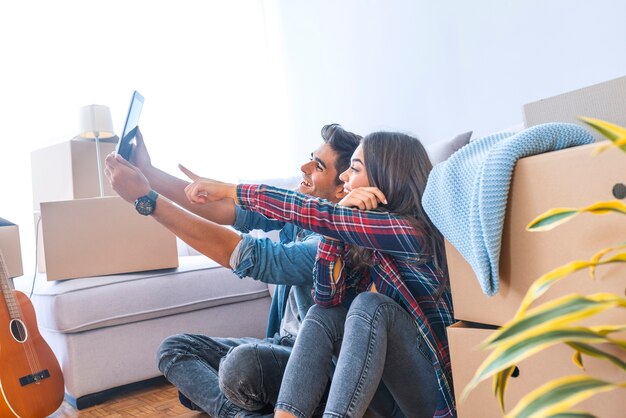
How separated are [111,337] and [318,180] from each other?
0.82 meters

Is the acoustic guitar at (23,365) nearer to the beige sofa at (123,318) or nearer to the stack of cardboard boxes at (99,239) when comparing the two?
the beige sofa at (123,318)

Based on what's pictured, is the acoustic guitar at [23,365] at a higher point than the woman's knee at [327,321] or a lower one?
lower

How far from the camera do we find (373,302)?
102cm

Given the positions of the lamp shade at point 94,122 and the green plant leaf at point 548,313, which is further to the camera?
the lamp shade at point 94,122

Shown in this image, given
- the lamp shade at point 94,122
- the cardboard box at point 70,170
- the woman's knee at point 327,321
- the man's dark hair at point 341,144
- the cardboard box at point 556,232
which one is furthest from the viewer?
the lamp shade at point 94,122

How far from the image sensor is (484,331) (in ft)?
2.60

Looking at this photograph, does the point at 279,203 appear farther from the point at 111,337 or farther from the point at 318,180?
the point at 111,337

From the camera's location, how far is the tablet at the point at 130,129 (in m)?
1.35

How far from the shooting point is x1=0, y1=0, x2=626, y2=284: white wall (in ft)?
5.67

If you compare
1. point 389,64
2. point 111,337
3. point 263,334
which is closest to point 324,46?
point 389,64

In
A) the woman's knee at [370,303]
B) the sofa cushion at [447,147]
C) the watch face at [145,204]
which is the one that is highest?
the sofa cushion at [447,147]

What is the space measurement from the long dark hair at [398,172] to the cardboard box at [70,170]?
1.37 metres

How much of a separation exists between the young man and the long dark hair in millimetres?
219

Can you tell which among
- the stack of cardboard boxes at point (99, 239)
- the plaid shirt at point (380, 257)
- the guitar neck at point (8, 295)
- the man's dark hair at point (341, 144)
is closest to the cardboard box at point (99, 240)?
the stack of cardboard boxes at point (99, 239)
